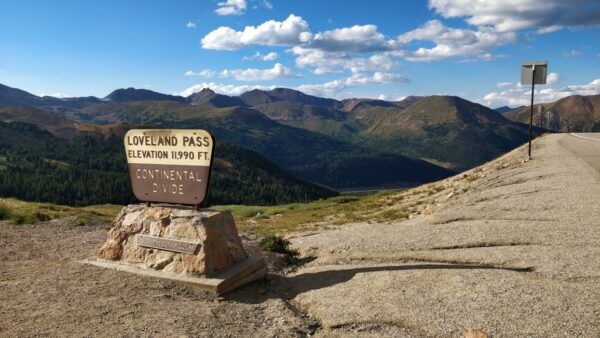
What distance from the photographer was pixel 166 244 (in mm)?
12047

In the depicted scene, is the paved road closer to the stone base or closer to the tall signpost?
the stone base

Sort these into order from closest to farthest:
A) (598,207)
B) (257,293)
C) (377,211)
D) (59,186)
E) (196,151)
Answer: (257,293) → (196,151) → (598,207) → (377,211) → (59,186)

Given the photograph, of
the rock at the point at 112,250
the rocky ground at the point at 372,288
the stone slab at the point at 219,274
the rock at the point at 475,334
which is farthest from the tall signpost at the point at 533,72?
the rock at the point at 112,250

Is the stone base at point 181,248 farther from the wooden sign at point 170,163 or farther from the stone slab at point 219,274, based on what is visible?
the wooden sign at point 170,163

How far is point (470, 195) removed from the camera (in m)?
22.8

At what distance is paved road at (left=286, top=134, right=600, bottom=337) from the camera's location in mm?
8023

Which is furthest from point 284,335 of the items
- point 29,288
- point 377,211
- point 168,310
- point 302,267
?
point 377,211

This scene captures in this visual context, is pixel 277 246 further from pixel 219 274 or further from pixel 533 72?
pixel 533 72

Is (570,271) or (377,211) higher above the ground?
(570,271)

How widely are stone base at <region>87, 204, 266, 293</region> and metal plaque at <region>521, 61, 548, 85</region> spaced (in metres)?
26.0

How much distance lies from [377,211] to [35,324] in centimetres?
2186

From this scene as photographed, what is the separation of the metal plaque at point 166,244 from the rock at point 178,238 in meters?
0.10

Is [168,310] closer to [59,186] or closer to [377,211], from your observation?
[377,211]

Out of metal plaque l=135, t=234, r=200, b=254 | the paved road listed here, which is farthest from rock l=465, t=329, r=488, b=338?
metal plaque l=135, t=234, r=200, b=254
